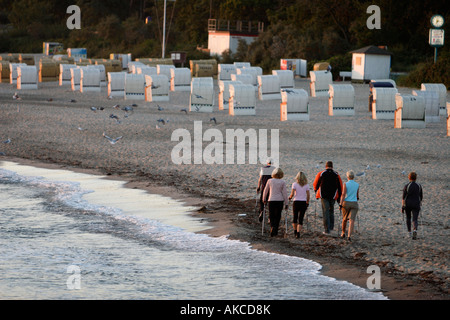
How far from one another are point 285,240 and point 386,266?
7.82 ft

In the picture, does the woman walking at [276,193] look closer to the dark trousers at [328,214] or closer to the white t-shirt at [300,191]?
the white t-shirt at [300,191]

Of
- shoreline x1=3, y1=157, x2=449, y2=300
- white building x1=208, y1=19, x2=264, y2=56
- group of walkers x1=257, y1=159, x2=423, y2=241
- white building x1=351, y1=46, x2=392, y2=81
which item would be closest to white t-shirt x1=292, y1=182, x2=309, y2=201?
group of walkers x1=257, y1=159, x2=423, y2=241

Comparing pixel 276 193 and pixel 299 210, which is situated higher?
pixel 276 193

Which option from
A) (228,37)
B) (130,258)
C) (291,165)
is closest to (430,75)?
(228,37)

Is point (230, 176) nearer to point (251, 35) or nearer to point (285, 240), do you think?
point (285, 240)

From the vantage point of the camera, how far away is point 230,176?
20531mm

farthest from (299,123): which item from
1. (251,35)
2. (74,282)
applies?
(251,35)

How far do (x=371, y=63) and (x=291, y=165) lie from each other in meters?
32.2

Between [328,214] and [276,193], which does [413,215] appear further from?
[276,193]

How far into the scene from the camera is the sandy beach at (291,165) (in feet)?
43.8

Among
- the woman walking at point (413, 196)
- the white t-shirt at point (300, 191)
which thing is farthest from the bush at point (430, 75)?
the white t-shirt at point (300, 191)

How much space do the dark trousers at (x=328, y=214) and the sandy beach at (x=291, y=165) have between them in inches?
9.0

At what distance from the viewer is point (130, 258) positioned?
13516 mm

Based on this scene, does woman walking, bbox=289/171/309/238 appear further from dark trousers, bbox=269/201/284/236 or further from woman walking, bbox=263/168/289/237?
dark trousers, bbox=269/201/284/236
